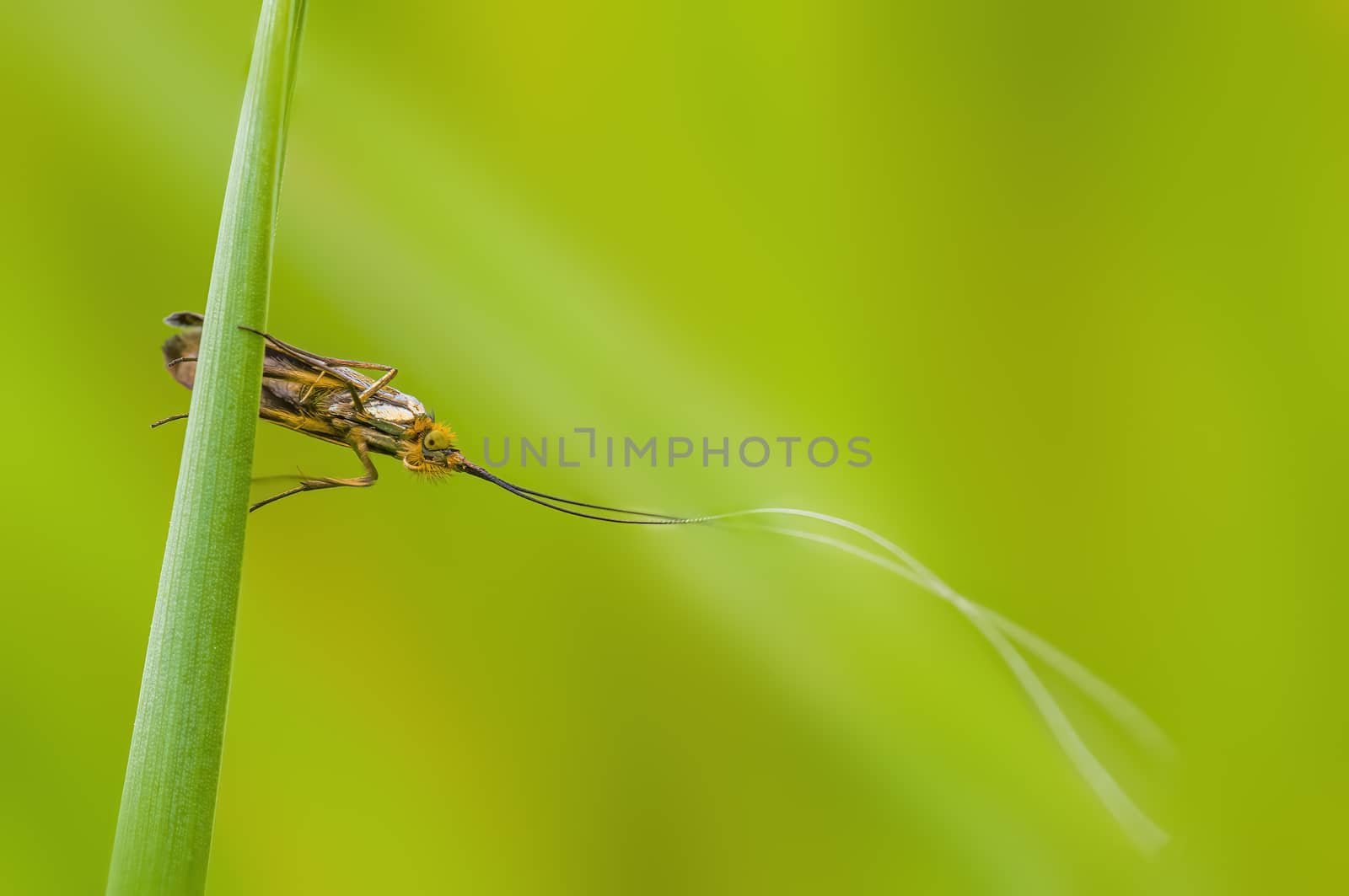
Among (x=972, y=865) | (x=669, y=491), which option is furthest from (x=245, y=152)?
(x=972, y=865)

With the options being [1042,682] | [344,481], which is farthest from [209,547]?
[1042,682]

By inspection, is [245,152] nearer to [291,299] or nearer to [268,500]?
[268,500]

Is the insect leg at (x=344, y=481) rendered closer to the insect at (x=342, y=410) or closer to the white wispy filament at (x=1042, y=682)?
the insect at (x=342, y=410)

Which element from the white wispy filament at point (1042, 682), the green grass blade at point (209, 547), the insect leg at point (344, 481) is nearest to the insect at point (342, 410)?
the insect leg at point (344, 481)

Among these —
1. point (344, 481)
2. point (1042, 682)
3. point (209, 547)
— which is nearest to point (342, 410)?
point (344, 481)

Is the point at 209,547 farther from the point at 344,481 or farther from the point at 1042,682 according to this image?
the point at 1042,682

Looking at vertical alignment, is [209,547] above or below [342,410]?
below

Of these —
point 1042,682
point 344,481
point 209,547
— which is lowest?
point 1042,682

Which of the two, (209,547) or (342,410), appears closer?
(209,547)
